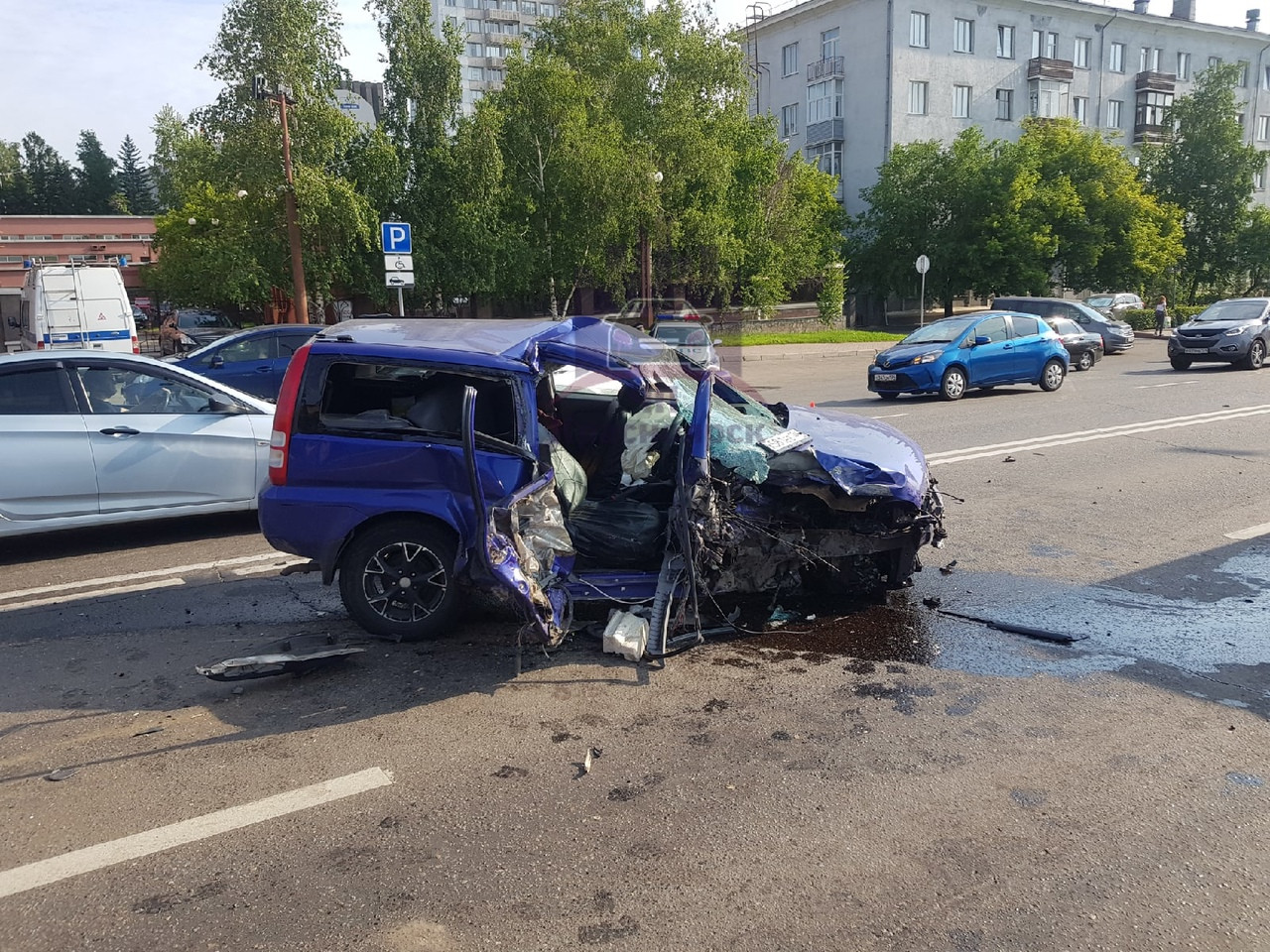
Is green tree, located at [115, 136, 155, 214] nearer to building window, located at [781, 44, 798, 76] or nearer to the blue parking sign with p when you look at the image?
building window, located at [781, 44, 798, 76]

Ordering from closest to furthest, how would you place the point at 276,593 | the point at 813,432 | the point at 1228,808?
1. the point at 1228,808
2. the point at 813,432
3. the point at 276,593

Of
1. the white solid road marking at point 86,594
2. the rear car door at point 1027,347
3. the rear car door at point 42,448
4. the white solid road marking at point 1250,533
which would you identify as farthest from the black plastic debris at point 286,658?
the rear car door at point 1027,347

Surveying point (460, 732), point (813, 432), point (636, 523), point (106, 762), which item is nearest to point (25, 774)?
point (106, 762)

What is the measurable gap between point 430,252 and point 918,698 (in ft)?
86.9

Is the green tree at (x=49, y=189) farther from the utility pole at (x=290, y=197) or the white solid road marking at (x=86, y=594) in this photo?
the white solid road marking at (x=86, y=594)

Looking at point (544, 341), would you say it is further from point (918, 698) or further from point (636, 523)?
point (918, 698)

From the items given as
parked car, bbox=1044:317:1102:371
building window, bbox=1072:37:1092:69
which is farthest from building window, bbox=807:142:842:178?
parked car, bbox=1044:317:1102:371

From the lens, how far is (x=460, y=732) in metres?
4.26

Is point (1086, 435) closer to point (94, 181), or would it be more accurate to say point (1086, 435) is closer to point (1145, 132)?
point (1145, 132)

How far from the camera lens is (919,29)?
47969 mm

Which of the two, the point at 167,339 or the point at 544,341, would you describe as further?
the point at 167,339

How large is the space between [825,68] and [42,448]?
50.7 meters

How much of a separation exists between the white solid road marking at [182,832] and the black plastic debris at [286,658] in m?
1.14

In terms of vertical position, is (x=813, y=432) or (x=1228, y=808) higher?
(x=813, y=432)
